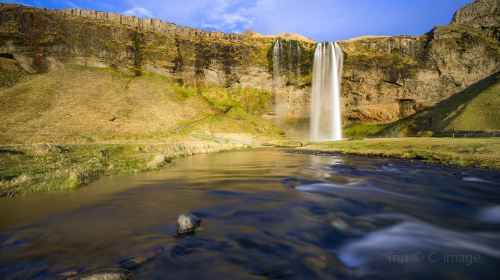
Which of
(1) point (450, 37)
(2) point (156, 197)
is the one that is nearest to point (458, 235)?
(2) point (156, 197)

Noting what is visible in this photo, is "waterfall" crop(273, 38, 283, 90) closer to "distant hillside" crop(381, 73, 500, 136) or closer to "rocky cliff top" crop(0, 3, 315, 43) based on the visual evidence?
"rocky cliff top" crop(0, 3, 315, 43)

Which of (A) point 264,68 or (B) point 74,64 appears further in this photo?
(A) point 264,68

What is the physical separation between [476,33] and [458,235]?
8053cm

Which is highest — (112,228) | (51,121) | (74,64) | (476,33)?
(476,33)

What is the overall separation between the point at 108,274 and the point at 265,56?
76.1 meters

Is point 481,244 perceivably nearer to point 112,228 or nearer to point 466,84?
point 112,228

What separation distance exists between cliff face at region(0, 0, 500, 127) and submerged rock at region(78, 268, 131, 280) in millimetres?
71205

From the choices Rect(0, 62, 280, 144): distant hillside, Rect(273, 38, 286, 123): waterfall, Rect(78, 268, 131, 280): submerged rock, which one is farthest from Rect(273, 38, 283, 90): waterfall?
Rect(78, 268, 131, 280): submerged rock

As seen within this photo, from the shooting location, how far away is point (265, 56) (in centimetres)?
7525

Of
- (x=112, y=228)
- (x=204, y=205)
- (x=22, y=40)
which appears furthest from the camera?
(x=22, y=40)

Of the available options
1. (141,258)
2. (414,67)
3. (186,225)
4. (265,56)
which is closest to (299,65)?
(265,56)

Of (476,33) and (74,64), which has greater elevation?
(476,33)

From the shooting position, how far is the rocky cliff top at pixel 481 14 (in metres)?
66.9

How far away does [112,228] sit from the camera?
6121 mm
